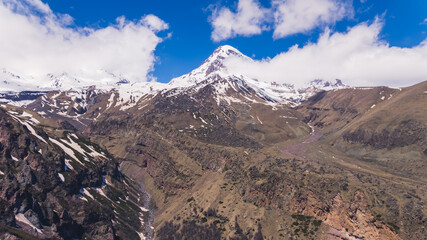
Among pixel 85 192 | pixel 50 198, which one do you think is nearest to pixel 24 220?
pixel 50 198

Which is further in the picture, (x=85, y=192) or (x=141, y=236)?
(x=85, y=192)

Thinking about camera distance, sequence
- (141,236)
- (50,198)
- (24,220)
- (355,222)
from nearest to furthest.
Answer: (24,220), (355,222), (50,198), (141,236)

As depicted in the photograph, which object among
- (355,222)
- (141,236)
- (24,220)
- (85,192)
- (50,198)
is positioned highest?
(50,198)

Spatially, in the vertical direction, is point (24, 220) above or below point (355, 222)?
above

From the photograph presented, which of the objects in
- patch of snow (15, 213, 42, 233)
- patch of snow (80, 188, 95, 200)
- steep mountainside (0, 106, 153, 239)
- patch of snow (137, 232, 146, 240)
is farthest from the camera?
patch of snow (80, 188, 95, 200)


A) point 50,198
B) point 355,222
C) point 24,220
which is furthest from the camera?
point 50,198

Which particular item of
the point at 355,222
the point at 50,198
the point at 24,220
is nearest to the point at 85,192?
the point at 50,198

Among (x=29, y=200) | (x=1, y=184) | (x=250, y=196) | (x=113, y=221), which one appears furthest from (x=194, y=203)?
(x=1, y=184)

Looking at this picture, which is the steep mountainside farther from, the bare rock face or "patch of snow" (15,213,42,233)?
the bare rock face

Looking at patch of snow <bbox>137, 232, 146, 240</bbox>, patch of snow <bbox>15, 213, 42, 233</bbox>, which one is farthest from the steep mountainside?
patch of snow <bbox>137, 232, 146, 240</bbox>

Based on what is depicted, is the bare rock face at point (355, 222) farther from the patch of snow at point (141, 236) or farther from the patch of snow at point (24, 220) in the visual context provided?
the patch of snow at point (24, 220)

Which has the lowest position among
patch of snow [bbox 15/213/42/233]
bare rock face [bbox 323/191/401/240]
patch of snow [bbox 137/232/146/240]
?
patch of snow [bbox 137/232/146/240]

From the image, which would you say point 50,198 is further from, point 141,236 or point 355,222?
point 355,222

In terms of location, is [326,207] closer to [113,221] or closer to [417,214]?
[417,214]
